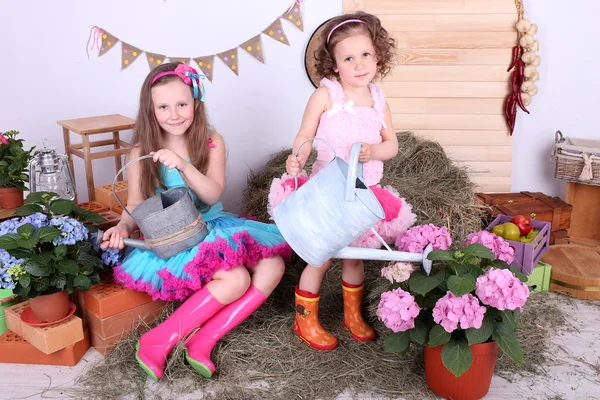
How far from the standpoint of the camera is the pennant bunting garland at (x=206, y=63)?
3344 mm

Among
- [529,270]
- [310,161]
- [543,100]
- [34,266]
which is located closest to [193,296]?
[34,266]

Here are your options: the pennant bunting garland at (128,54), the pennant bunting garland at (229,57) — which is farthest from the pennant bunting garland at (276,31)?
the pennant bunting garland at (128,54)

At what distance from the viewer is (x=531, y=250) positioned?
2695 mm

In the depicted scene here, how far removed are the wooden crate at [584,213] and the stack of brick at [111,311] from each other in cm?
228

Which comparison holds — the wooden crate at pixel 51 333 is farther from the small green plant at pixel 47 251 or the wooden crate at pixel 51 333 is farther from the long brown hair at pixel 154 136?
the long brown hair at pixel 154 136

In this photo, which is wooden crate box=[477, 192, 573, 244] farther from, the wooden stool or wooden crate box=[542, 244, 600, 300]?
the wooden stool

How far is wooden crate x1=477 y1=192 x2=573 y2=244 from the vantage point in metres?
3.17

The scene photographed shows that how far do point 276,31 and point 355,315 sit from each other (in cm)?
166

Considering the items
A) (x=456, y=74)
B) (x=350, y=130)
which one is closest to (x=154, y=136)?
(x=350, y=130)

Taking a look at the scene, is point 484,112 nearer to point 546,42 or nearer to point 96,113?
point 546,42

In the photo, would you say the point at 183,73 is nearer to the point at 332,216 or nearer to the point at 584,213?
the point at 332,216

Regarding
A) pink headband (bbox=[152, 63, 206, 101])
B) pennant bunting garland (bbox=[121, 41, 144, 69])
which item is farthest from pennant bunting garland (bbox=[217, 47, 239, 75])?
pink headband (bbox=[152, 63, 206, 101])

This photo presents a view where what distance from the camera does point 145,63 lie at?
335 cm

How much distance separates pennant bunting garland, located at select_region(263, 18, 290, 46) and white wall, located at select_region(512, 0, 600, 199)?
1.31 m
